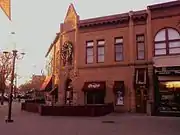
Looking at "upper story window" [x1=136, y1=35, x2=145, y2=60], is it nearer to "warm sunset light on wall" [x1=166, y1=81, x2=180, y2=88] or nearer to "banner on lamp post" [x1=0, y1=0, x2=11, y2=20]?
"warm sunset light on wall" [x1=166, y1=81, x2=180, y2=88]

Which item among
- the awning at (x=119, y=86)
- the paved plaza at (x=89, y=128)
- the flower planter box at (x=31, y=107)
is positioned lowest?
the paved plaza at (x=89, y=128)

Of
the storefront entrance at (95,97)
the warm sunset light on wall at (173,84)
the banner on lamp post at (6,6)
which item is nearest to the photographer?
the banner on lamp post at (6,6)

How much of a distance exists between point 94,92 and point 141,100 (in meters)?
5.41

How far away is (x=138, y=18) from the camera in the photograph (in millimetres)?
30922

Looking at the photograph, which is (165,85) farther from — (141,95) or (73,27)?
(73,27)

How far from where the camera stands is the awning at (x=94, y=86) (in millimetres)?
31719

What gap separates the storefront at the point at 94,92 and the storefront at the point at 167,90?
5869 mm

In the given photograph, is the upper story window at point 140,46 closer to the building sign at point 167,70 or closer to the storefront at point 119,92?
the building sign at point 167,70

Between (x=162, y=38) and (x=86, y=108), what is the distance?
10.2 metres

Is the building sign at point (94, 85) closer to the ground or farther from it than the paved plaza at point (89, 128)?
farther from it

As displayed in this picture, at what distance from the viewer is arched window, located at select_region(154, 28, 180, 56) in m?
28.6

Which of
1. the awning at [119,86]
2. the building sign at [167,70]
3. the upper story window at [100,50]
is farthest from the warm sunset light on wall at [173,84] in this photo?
the upper story window at [100,50]

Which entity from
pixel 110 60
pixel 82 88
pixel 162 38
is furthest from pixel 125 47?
pixel 82 88

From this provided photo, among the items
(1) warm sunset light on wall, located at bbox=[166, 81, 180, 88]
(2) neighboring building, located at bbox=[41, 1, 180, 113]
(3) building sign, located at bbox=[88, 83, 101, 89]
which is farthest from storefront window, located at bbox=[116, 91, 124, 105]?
(1) warm sunset light on wall, located at bbox=[166, 81, 180, 88]
